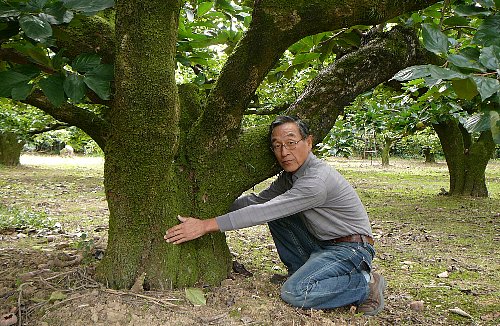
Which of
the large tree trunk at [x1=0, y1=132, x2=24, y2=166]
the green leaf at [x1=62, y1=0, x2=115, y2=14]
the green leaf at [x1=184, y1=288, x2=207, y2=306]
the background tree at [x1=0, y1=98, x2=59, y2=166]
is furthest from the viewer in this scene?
the large tree trunk at [x1=0, y1=132, x2=24, y2=166]

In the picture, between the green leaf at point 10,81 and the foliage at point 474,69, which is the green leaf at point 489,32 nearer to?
the foliage at point 474,69

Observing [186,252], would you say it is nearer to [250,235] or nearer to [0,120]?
[250,235]

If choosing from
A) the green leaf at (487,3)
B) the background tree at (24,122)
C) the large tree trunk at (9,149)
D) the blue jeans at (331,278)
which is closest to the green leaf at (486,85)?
the green leaf at (487,3)

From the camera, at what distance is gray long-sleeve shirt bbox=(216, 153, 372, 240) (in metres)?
2.73

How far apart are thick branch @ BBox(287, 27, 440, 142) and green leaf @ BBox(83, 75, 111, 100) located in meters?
1.55

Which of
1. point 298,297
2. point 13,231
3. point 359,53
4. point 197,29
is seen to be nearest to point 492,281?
point 298,297

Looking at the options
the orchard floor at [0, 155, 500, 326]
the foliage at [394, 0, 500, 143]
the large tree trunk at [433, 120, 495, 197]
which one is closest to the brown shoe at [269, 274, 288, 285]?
the orchard floor at [0, 155, 500, 326]

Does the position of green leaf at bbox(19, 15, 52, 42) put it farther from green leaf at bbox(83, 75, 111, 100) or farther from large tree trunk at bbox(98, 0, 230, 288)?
large tree trunk at bbox(98, 0, 230, 288)

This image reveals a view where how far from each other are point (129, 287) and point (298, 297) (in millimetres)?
1010


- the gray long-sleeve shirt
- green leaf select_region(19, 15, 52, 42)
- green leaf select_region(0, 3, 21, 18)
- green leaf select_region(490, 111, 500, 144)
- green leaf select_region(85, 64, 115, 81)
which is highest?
green leaf select_region(0, 3, 21, 18)

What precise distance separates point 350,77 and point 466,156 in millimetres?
7006

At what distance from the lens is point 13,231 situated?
16.5ft

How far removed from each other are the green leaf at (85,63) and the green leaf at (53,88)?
10 cm

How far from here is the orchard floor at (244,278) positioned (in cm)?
244
